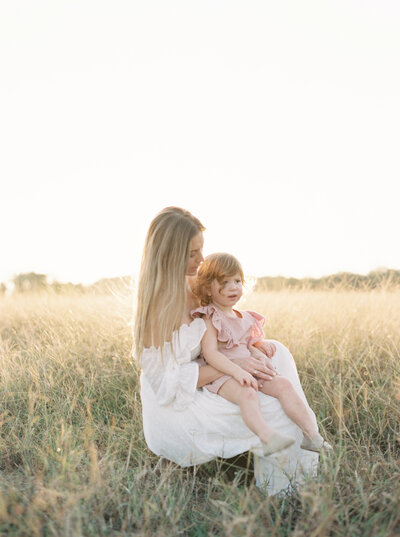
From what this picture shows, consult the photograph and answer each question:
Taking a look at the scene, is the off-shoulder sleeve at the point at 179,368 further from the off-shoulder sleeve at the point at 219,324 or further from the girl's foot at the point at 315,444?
the girl's foot at the point at 315,444

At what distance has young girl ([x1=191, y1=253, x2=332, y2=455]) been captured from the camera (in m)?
2.78

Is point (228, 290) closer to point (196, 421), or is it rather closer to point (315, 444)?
point (196, 421)

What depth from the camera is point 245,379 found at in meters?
2.82

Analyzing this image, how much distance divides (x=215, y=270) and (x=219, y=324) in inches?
12.3

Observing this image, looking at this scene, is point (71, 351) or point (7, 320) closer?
point (71, 351)

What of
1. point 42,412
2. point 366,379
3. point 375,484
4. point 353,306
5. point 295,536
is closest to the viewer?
point 295,536

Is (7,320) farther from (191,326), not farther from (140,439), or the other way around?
(191,326)

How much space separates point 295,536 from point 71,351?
280 cm

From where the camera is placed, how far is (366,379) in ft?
13.7

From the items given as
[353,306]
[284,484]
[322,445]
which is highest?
[353,306]

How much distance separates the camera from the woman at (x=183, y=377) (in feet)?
9.46

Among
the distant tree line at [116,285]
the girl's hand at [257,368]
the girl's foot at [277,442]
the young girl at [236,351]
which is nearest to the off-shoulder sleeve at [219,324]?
the young girl at [236,351]

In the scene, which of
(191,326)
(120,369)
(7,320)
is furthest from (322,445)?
(7,320)

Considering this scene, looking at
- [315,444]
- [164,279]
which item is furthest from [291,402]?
[164,279]
